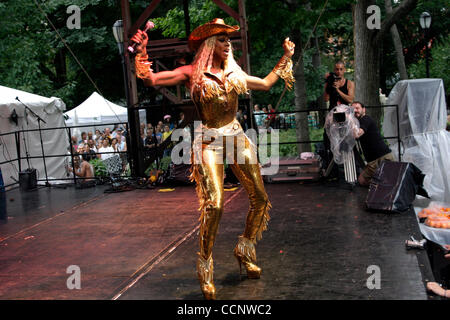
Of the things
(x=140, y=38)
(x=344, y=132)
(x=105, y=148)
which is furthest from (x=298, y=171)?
(x=105, y=148)

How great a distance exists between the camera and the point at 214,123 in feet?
14.8

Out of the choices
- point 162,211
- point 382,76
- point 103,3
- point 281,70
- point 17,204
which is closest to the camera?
point 281,70

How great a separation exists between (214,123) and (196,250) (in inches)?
68.8

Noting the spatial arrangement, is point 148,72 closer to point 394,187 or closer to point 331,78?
point 394,187

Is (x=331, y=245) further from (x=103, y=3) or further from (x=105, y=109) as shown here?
(x=103, y=3)

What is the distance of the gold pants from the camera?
4.28 meters

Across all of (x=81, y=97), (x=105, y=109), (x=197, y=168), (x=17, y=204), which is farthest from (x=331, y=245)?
(x=81, y=97)

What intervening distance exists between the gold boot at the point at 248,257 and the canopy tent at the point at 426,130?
4.92 m

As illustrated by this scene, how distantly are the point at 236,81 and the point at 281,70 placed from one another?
20.7 inches

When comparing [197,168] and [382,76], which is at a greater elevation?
[382,76]

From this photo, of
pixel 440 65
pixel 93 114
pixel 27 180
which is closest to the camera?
pixel 27 180

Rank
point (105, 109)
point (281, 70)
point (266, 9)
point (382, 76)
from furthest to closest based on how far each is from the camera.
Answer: point (382, 76) < point (105, 109) < point (266, 9) < point (281, 70)

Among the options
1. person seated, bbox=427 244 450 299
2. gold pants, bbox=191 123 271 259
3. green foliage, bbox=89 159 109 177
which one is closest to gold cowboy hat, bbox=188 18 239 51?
gold pants, bbox=191 123 271 259

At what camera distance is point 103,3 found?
2172 centimetres
